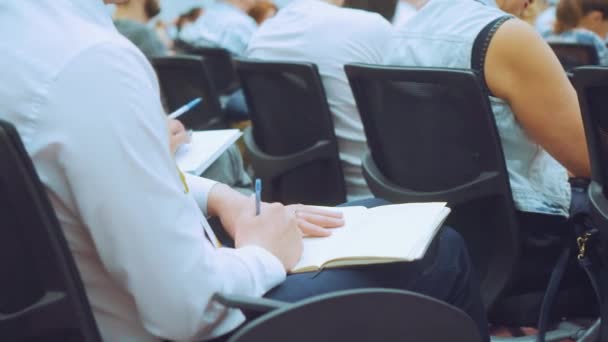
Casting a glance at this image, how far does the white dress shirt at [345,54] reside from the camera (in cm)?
211

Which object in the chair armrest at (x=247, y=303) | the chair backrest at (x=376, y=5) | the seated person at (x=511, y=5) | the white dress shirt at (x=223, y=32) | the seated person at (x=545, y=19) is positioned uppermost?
the seated person at (x=511, y=5)

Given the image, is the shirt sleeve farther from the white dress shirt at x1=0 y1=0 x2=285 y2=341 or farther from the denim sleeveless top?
the denim sleeveless top

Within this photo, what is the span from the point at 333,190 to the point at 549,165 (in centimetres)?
70

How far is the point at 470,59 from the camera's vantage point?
1.49 meters

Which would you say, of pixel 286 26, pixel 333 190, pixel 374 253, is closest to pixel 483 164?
pixel 374 253

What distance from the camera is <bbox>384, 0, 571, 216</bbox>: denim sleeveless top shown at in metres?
1.48

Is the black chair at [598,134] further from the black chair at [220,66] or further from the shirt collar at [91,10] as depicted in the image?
the black chair at [220,66]

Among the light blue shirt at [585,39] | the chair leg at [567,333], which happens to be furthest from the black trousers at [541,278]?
the light blue shirt at [585,39]

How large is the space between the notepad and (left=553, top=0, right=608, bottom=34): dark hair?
286cm

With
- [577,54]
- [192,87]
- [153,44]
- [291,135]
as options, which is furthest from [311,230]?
[153,44]

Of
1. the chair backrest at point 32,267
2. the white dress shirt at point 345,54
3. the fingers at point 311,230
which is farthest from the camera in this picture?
the white dress shirt at point 345,54

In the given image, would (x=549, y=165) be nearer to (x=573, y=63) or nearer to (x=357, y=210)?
(x=357, y=210)

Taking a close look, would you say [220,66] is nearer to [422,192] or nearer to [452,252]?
[422,192]

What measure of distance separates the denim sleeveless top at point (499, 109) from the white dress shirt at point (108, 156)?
828mm
